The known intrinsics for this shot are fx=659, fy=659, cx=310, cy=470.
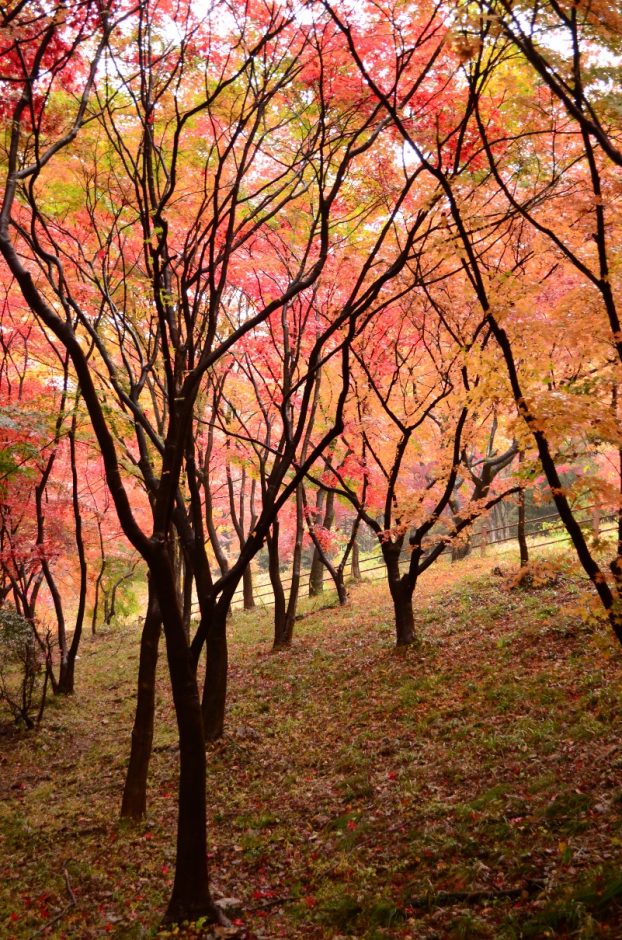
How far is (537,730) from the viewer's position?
723 centimetres

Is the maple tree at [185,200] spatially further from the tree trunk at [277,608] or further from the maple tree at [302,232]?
the tree trunk at [277,608]

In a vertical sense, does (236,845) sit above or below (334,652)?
below

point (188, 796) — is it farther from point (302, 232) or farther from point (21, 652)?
point (302, 232)

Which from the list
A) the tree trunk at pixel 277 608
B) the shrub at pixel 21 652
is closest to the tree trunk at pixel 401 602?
the tree trunk at pixel 277 608

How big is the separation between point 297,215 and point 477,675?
7.44 m

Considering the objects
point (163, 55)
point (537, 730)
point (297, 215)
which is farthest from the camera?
point (297, 215)

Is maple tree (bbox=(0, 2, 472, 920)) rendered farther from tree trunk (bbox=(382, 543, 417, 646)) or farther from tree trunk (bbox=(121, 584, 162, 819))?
tree trunk (bbox=(382, 543, 417, 646))

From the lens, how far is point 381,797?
705 cm

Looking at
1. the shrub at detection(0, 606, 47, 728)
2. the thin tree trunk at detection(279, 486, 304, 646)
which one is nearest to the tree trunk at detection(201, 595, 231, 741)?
the shrub at detection(0, 606, 47, 728)

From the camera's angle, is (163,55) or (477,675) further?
(477,675)

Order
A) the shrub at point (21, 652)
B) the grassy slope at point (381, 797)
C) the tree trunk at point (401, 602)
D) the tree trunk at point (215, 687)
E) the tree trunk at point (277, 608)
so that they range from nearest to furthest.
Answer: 1. the grassy slope at point (381, 797)
2. the tree trunk at point (215, 687)
3. the tree trunk at point (401, 602)
4. the shrub at point (21, 652)
5. the tree trunk at point (277, 608)

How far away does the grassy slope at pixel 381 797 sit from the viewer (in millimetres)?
4930

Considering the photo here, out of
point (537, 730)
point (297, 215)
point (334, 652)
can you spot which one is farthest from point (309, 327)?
point (537, 730)

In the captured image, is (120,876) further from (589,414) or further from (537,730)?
(589,414)
